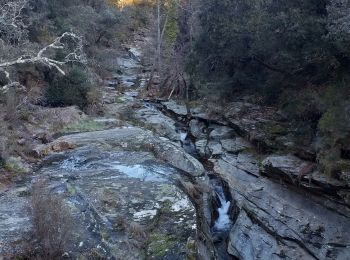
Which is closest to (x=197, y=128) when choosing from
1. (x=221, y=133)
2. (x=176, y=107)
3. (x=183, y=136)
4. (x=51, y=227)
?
(x=183, y=136)

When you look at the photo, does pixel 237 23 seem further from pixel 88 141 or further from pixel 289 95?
pixel 88 141

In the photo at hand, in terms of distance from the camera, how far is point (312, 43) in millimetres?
11188

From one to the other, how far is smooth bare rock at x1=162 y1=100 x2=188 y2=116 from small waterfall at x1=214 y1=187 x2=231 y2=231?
800 cm

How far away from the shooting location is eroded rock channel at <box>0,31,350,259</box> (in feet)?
25.6

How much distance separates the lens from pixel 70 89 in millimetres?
18578

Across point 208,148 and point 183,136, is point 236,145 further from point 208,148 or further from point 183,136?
point 183,136

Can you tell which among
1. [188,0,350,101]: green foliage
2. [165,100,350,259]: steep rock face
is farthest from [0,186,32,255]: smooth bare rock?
[188,0,350,101]: green foliage

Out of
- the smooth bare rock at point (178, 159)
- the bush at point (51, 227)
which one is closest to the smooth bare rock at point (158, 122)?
the smooth bare rock at point (178, 159)

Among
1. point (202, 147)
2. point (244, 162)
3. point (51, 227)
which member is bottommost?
point (202, 147)

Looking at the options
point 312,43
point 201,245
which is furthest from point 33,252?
point 312,43

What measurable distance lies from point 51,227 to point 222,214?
6295 mm

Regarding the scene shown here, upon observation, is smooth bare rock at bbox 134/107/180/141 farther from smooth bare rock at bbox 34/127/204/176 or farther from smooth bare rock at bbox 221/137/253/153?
smooth bare rock at bbox 221/137/253/153

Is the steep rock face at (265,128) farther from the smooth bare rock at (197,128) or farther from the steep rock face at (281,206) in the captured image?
the smooth bare rock at (197,128)

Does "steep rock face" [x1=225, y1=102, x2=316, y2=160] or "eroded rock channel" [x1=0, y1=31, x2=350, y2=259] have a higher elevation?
"steep rock face" [x1=225, y1=102, x2=316, y2=160]
